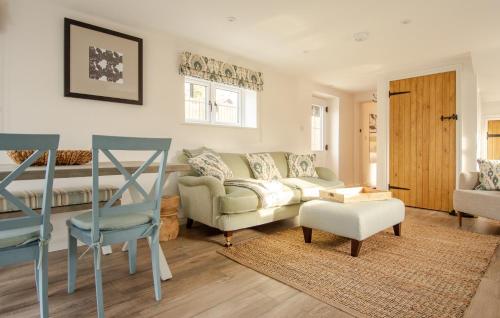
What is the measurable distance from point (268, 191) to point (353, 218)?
88 centimetres

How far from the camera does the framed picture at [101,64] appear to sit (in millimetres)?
2592

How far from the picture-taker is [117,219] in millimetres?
1591

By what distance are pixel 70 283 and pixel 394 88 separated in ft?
16.0

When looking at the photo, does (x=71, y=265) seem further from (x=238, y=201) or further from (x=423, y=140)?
(x=423, y=140)

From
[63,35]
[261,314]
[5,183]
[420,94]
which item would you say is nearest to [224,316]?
[261,314]

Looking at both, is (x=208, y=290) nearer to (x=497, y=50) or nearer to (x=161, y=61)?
(x=161, y=61)

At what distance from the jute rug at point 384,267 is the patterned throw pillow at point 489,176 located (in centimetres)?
67

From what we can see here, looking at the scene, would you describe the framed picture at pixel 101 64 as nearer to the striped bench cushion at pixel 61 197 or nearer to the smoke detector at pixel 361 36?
the striped bench cushion at pixel 61 197

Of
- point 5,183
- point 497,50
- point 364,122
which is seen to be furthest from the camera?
point 364,122

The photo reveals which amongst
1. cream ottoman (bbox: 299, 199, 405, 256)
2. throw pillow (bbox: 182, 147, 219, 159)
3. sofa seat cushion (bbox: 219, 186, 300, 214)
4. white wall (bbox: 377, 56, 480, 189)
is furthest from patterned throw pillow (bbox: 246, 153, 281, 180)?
white wall (bbox: 377, 56, 480, 189)

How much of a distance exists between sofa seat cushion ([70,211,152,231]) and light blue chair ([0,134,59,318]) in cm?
20

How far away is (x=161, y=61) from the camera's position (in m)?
3.21

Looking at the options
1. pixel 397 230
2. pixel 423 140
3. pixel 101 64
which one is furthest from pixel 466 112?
pixel 101 64

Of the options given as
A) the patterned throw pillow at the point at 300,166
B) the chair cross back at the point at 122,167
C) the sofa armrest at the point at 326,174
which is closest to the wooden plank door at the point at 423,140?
the sofa armrest at the point at 326,174
